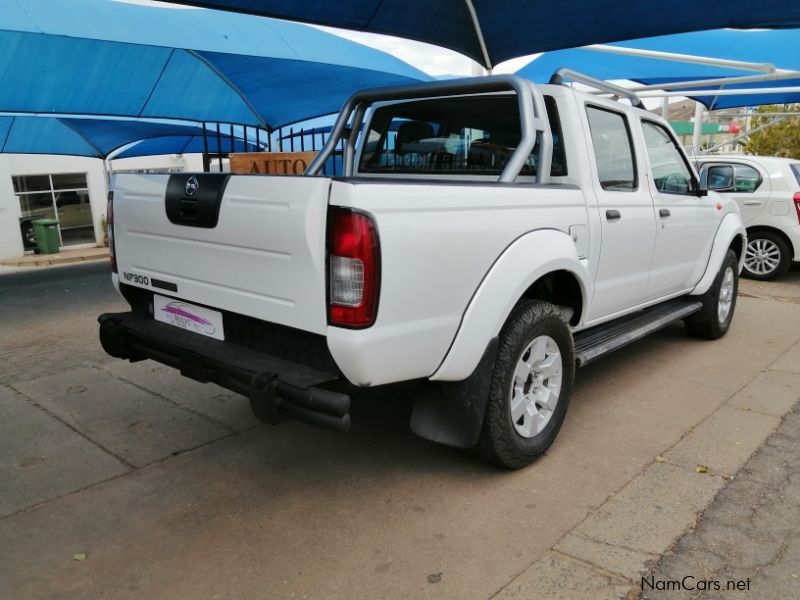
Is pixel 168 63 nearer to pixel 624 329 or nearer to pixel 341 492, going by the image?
pixel 624 329

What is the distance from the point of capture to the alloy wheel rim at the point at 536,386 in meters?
3.34

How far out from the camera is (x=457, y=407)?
9.86 ft

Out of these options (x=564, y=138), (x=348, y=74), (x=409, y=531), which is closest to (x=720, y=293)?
(x=564, y=138)

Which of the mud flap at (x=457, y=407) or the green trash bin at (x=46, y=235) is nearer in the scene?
the mud flap at (x=457, y=407)

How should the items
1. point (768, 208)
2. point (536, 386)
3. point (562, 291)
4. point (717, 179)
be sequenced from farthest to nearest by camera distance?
point (768, 208) < point (717, 179) < point (562, 291) < point (536, 386)

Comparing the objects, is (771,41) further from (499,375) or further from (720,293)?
(499,375)

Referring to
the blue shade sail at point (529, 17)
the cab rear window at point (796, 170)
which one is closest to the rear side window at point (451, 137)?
the blue shade sail at point (529, 17)

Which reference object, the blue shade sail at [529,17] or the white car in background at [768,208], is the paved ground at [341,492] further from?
the white car in background at [768,208]

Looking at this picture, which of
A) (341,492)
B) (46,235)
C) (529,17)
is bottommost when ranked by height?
(46,235)

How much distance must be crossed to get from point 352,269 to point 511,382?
1140mm

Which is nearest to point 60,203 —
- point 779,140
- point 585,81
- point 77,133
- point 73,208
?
point 73,208

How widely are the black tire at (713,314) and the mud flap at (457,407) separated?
11.5ft

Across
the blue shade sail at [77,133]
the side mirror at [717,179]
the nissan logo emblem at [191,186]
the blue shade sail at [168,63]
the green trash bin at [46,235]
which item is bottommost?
the green trash bin at [46,235]

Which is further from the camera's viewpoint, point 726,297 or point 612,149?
point 726,297
